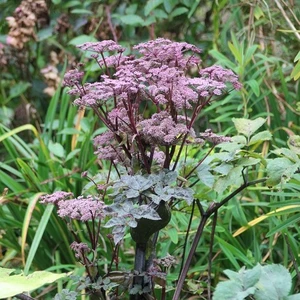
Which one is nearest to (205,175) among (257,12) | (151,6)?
(257,12)

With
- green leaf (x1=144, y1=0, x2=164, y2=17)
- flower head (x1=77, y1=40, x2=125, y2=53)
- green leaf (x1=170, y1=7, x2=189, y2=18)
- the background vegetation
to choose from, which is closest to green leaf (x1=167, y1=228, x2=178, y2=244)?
the background vegetation

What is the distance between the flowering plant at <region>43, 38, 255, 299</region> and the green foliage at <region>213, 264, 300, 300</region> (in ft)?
0.64

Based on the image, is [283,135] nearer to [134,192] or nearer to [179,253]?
[179,253]

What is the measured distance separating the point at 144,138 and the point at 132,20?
58.5 inches

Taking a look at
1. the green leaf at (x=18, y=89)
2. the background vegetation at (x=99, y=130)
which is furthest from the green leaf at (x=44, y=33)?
the green leaf at (x=18, y=89)

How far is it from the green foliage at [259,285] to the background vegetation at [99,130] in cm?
33

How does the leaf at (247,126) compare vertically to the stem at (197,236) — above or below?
above

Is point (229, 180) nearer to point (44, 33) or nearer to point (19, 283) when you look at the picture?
point (19, 283)

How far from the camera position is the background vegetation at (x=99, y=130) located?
4.69 feet

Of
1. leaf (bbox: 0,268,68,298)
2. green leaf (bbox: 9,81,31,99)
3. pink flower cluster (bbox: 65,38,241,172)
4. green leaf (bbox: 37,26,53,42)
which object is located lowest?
green leaf (bbox: 9,81,31,99)

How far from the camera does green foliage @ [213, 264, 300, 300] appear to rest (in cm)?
60

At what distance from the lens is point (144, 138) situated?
85 cm

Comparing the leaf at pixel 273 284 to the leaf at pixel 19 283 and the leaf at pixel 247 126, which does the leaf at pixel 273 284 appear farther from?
the leaf at pixel 247 126

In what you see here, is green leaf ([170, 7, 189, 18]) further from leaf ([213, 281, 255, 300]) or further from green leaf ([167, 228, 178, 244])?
leaf ([213, 281, 255, 300])
